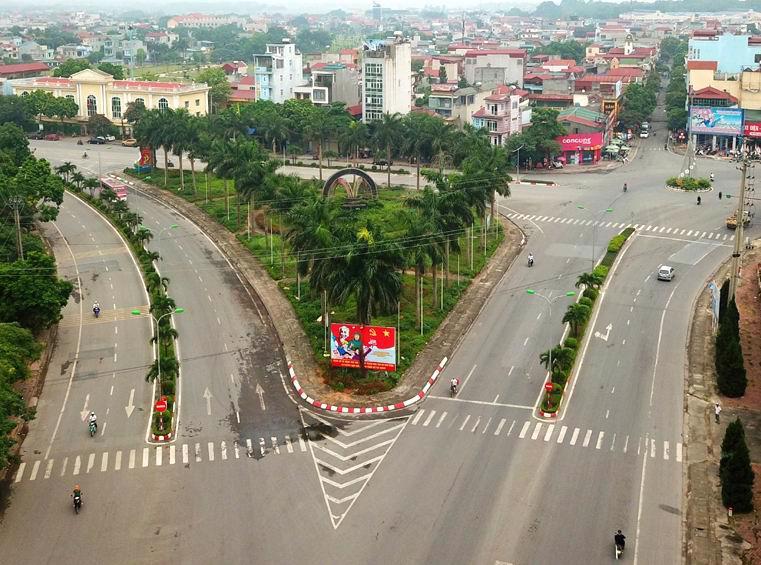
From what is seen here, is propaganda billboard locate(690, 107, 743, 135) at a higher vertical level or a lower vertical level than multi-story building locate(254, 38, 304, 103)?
lower

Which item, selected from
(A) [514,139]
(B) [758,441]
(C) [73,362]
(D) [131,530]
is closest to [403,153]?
(A) [514,139]

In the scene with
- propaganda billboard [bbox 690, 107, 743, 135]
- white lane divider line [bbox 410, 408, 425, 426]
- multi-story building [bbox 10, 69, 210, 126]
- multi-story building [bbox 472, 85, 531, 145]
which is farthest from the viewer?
multi-story building [bbox 10, 69, 210, 126]

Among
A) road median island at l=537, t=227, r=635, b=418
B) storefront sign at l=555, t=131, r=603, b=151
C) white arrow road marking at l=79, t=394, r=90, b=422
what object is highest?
storefront sign at l=555, t=131, r=603, b=151

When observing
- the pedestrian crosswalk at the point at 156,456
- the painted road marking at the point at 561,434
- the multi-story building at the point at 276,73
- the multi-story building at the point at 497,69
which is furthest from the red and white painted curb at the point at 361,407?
the multi-story building at the point at 497,69

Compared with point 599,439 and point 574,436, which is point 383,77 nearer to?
point 574,436

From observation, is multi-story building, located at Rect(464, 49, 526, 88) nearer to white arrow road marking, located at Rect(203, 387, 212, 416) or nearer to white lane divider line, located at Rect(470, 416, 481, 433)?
white arrow road marking, located at Rect(203, 387, 212, 416)

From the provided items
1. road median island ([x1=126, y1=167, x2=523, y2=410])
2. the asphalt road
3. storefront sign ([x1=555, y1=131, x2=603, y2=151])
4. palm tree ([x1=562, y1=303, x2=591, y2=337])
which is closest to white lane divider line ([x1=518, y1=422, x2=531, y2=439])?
the asphalt road
